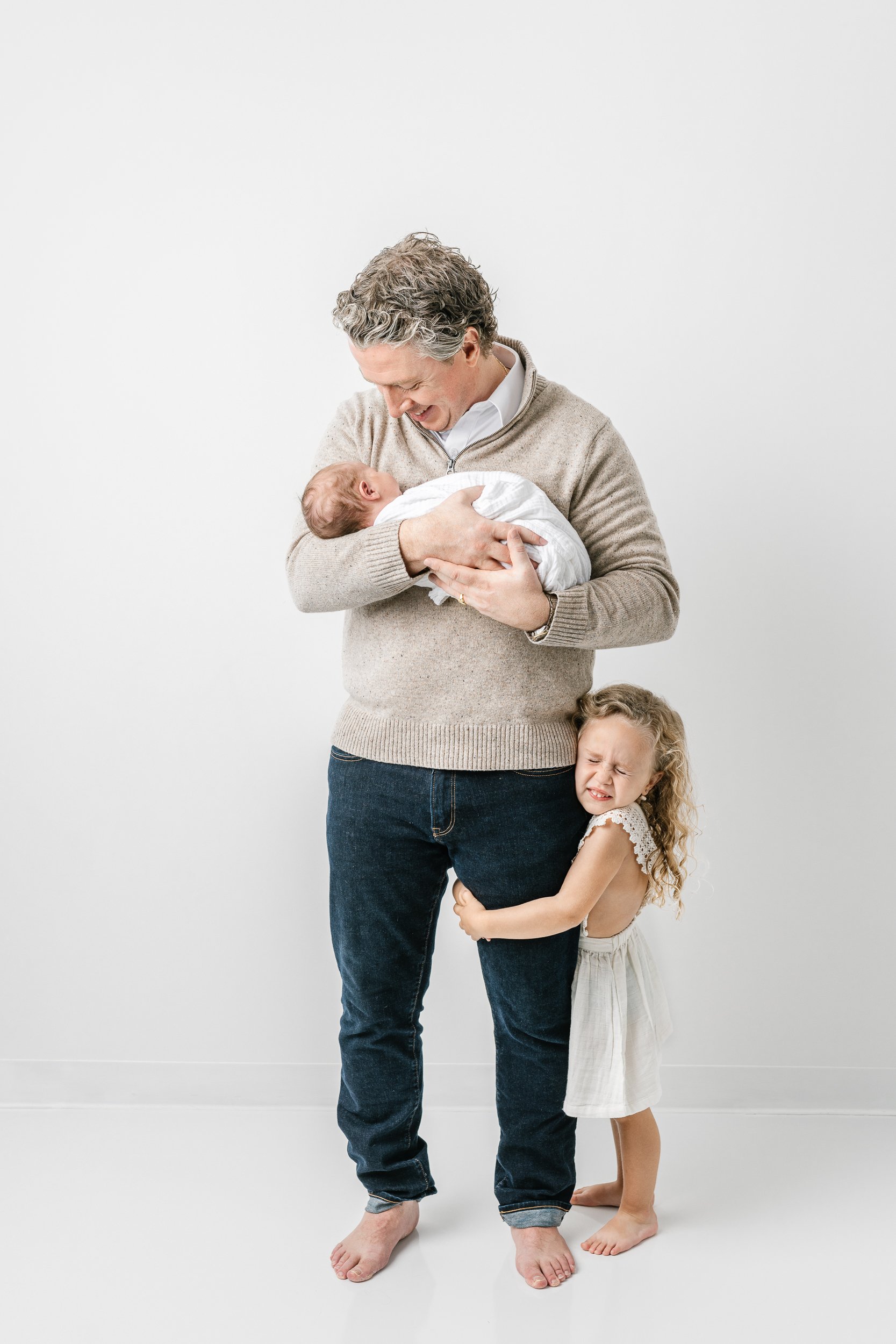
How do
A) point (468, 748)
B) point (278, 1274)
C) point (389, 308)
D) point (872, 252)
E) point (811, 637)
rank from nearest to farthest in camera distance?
point (389, 308), point (468, 748), point (278, 1274), point (872, 252), point (811, 637)

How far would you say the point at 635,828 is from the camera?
1.69 meters

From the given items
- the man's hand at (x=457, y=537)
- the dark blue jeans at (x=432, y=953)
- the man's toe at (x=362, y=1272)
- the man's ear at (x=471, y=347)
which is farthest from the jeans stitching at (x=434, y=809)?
the man's toe at (x=362, y=1272)

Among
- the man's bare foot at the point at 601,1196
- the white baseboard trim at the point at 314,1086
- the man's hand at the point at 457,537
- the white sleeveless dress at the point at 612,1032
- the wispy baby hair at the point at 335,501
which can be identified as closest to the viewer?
the man's hand at the point at 457,537

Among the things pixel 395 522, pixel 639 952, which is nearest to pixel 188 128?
pixel 395 522

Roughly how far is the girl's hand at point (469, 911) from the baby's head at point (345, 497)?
0.59m

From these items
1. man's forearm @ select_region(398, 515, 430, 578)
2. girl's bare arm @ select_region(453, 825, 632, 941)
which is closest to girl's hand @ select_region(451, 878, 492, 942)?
girl's bare arm @ select_region(453, 825, 632, 941)

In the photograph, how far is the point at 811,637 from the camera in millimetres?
2174

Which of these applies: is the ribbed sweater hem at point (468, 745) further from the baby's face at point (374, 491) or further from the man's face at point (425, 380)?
the man's face at point (425, 380)

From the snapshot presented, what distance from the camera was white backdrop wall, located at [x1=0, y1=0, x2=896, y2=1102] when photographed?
6.63 ft

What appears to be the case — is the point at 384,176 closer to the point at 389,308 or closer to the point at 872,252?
the point at 389,308

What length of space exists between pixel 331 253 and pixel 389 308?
664mm

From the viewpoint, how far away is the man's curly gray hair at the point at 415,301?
58.7 inches

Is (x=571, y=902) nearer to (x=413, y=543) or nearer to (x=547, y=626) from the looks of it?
(x=547, y=626)

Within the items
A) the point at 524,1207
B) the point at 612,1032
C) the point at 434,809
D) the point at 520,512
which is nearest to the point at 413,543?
the point at 520,512
